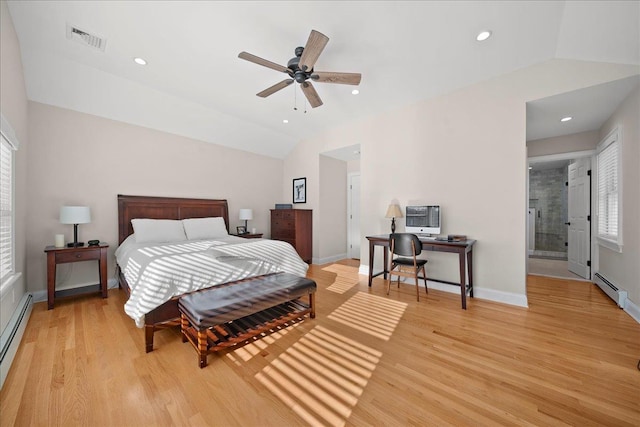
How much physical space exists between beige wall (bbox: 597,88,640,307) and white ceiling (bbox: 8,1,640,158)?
398 millimetres

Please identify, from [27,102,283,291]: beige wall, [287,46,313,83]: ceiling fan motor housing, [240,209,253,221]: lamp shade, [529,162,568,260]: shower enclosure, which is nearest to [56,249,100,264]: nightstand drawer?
[27,102,283,291]: beige wall

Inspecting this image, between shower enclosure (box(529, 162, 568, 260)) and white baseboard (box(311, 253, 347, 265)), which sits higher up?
shower enclosure (box(529, 162, 568, 260))

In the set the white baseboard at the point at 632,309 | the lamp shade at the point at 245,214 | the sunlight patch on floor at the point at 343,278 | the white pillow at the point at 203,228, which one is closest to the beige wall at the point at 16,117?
the white pillow at the point at 203,228

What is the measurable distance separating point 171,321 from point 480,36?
4132 mm

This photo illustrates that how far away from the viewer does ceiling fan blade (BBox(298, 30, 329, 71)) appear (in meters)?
2.03

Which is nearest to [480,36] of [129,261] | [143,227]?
[129,261]

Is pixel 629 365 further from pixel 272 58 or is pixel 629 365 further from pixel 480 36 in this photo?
pixel 272 58

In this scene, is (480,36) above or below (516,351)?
above

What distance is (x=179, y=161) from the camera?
447cm

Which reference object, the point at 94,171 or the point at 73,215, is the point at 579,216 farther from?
the point at 94,171

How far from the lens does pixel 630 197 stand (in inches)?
111

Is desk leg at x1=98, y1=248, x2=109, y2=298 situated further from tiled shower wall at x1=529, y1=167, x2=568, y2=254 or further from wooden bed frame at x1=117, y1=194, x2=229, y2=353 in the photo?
tiled shower wall at x1=529, y1=167, x2=568, y2=254

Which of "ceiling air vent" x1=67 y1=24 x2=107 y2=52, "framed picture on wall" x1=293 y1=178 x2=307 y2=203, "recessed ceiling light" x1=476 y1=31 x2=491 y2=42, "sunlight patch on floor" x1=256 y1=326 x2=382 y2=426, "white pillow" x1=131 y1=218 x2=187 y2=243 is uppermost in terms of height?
"ceiling air vent" x1=67 y1=24 x2=107 y2=52

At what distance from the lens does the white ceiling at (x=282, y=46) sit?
88.2 inches
